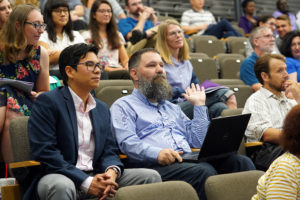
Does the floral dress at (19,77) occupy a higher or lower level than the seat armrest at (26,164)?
higher

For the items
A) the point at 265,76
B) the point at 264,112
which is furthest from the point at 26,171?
the point at 265,76

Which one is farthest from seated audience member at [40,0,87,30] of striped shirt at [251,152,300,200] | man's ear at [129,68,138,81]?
striped shirt at [251,152,300,200]

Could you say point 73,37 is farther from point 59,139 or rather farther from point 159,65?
point 59,139

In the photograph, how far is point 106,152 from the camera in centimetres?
273

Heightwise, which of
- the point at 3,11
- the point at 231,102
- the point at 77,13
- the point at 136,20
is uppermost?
the point at 3,11

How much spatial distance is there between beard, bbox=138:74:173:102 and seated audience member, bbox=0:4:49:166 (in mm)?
589

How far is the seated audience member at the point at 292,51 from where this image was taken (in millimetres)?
4801

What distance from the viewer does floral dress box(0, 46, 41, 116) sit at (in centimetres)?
299

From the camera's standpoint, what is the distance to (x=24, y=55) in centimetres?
318

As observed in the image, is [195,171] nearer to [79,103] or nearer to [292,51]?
[79,103]

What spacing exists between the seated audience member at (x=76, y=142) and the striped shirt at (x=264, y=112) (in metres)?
1.00

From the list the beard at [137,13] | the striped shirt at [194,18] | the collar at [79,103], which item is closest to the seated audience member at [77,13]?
the beard at [137,13]

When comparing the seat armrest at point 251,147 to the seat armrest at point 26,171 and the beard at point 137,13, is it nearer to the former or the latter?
the seat armrest at point 26,171

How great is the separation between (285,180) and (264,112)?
1436 mm
